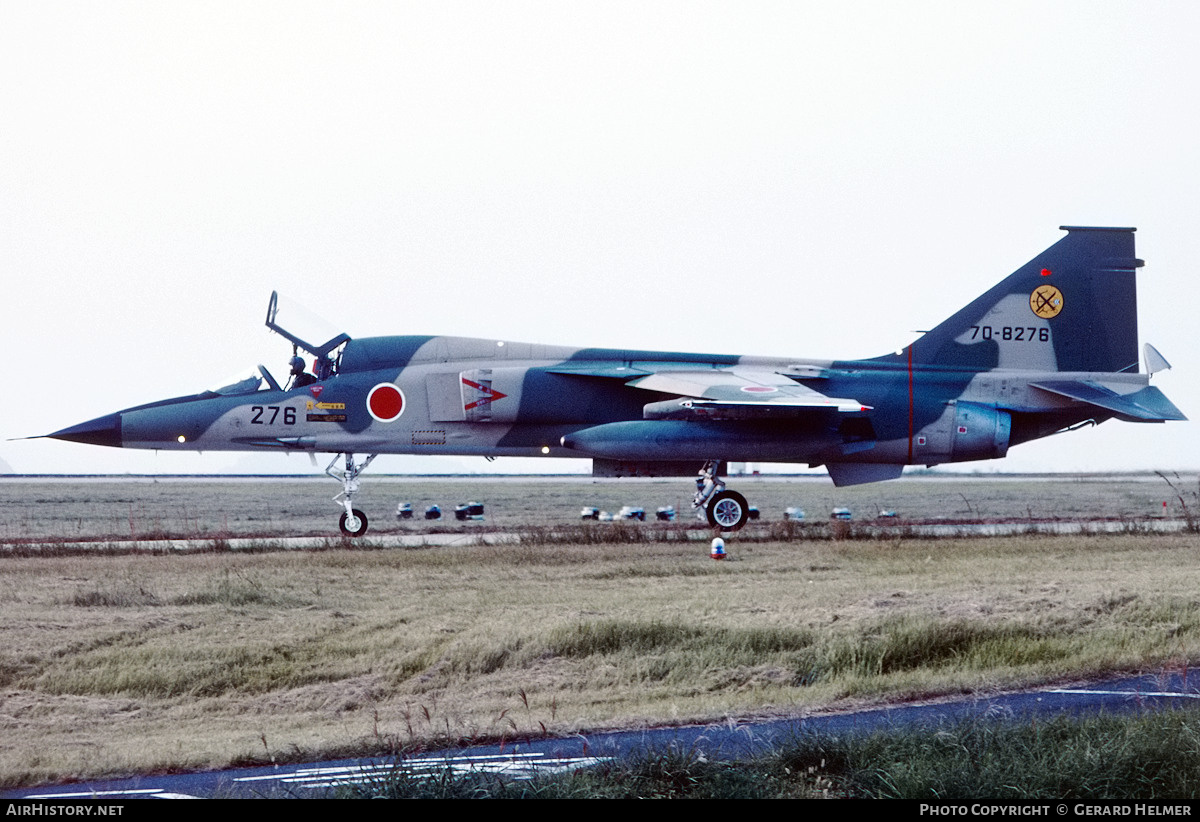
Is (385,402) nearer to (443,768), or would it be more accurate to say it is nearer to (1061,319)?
(1061,319)

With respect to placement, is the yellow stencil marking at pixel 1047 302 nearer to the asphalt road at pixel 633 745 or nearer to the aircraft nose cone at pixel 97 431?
the asphalt road at pixel 633 745

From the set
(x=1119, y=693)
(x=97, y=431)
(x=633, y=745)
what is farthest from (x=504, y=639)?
(x=97, y=431)

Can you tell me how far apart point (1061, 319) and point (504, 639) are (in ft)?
49.7

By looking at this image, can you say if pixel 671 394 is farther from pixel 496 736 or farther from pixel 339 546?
pixel 496 736

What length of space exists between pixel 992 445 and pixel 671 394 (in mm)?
6077

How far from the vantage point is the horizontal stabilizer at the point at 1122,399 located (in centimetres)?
2242

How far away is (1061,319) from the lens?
2298 centimetres

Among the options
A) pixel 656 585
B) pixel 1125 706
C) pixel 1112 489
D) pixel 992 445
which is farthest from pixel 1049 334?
pixel 1112 489

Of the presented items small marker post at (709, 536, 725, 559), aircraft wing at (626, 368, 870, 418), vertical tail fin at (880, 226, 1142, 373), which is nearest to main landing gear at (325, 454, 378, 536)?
aircraft wing at (626, 368, 870, 418)

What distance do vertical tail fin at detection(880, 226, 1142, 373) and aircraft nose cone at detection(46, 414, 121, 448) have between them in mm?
14431

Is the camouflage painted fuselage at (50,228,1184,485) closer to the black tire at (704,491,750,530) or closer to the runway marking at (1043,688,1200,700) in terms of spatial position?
the black tire at (704,491,750,530)

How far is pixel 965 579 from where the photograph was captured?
53.2ft

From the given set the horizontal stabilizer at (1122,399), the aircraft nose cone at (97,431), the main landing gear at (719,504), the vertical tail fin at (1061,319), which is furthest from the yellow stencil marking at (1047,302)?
the aircraft nose cone at (97,431)
